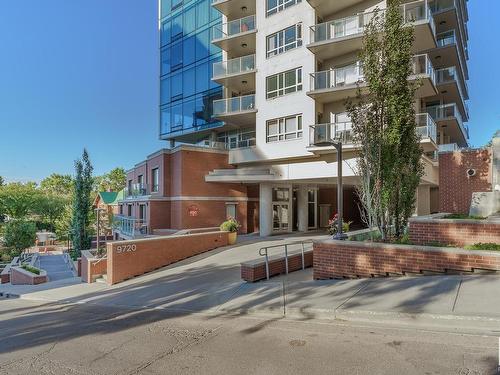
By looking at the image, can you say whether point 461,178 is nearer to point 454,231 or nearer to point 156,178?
point 454,231

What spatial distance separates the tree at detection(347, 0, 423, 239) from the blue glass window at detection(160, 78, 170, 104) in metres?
24.7

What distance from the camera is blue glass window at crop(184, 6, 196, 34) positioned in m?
31.3

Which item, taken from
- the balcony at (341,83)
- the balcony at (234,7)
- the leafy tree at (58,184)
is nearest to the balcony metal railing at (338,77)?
the balcony at (341,83)

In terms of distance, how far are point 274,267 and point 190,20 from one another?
26.9m

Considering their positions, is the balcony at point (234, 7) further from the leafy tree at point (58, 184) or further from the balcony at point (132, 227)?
the leafy tree at point (58, 184)

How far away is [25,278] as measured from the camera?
2155 centimetres

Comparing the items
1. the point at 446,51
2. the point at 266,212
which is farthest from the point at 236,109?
the point at 446,51

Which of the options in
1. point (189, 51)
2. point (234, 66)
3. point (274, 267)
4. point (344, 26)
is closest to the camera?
point (274, 267)

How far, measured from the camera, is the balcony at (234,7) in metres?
27.0

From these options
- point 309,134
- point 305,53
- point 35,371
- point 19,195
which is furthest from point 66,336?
point 19,195

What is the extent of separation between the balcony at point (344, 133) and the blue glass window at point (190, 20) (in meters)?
16.6

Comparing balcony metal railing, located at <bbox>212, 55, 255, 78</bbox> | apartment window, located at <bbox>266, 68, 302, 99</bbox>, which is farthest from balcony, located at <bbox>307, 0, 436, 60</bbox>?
balcony metal railing, located at <bbox>212, 55, 255, 78</bbox>

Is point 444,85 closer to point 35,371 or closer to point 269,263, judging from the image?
point 269,263

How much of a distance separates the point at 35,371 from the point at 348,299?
5.82 metres
